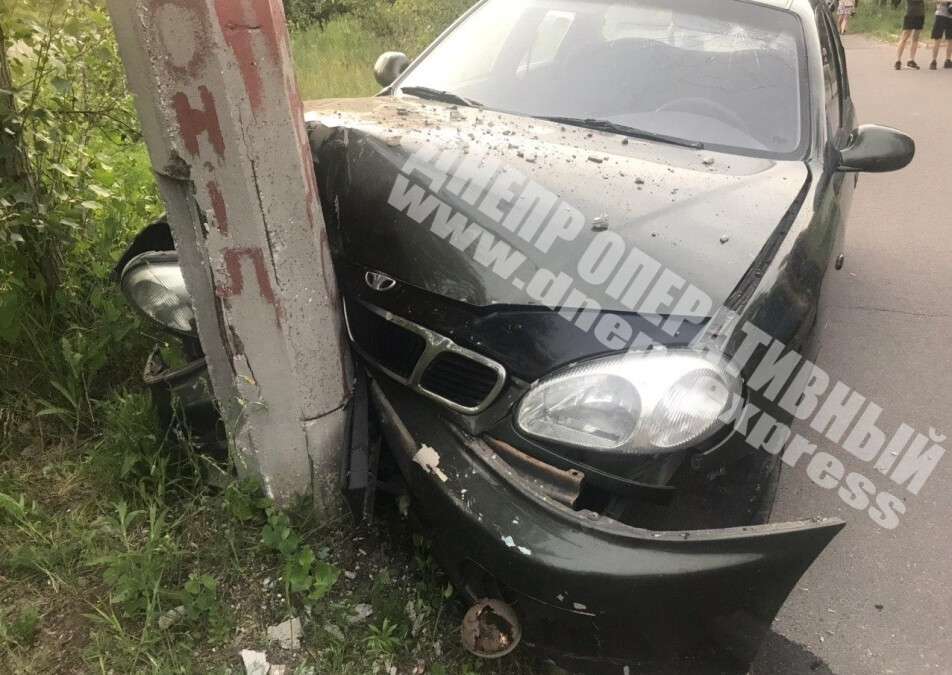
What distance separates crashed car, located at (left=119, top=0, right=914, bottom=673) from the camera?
4.90 feet

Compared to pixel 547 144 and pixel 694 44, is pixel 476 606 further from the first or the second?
pixel 694 44

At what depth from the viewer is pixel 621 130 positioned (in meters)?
2.51

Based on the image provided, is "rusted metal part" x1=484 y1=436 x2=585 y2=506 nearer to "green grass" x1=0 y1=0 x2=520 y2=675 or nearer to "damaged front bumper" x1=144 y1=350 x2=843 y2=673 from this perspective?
"damaged front bumper" x1=144 y1=350 x2=843 y2=673

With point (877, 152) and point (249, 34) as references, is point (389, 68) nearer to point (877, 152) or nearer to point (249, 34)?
point (249, 34)

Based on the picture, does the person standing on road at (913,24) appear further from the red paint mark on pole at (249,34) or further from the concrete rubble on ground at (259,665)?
the concrete rubble on ground at (259,665)

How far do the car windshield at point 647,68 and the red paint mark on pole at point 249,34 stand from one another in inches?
49.9

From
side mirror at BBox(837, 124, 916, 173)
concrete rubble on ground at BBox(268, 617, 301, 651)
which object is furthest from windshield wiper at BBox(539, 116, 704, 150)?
concrete rubble on ground at BBox(268, 617, 301, 651)

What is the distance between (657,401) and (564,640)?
56 centimetres

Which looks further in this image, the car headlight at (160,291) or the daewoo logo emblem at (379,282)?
the car headlight at (160,291)

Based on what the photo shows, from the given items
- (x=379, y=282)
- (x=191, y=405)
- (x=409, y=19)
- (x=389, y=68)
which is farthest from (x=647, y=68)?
(x=409, y=19)

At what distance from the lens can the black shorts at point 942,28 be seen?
1236 cm

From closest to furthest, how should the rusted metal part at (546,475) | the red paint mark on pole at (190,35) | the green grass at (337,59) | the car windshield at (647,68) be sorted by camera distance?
the red paint mark on pole at (190,35) → the rusted metal part at (546,475) → the car windshield at (647,68) → the green grass at (337,59)

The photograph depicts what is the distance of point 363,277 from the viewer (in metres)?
1.86

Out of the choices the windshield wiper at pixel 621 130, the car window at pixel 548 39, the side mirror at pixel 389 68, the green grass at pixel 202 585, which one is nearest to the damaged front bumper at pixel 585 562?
the green grass at pixel 202 585
